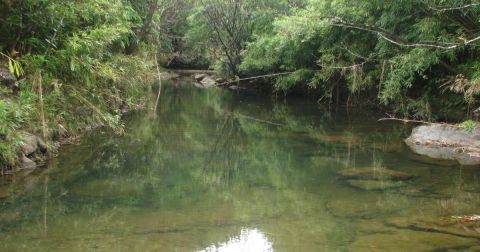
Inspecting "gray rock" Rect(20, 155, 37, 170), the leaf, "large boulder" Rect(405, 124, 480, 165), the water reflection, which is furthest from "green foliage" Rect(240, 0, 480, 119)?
"gray rock" Rect(20, 155, 37, 170)

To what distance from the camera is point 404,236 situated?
556 cm

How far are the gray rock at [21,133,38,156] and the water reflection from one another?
4.26m

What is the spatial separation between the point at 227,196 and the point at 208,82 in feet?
79.7

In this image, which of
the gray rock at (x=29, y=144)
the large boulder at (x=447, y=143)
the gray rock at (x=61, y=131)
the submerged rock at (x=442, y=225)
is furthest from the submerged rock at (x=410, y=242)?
the gray rock at (x=61, y=131)

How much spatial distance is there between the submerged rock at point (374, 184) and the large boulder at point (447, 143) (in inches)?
85.7

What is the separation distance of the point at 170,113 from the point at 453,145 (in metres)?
9.47

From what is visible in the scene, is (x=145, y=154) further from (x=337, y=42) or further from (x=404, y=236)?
(x=337, y=42)

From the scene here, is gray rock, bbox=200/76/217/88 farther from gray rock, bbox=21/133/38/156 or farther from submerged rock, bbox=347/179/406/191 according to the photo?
submerged rock, bbox=347/179/406/191

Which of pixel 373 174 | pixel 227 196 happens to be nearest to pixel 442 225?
pixel 373 174

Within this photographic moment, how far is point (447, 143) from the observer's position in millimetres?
10570

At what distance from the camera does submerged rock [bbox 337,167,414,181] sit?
8.33 meters

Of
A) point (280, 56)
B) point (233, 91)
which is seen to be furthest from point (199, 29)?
point (280, 56)

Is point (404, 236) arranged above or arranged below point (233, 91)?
below

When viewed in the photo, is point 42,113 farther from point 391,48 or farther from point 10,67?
point 391,48
